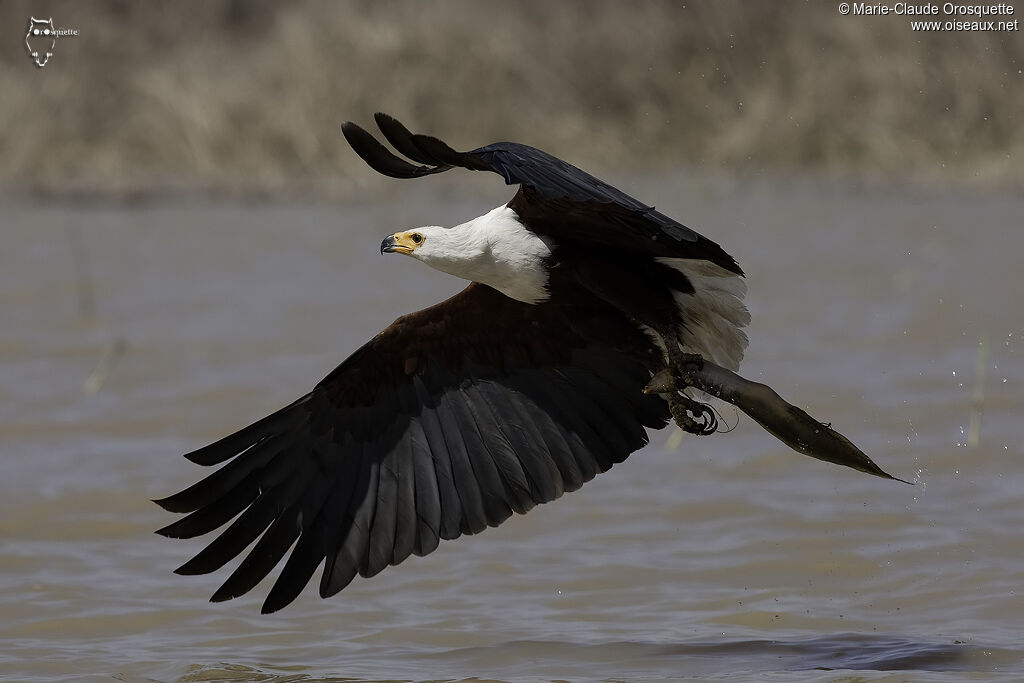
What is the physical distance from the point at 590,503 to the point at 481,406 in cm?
180

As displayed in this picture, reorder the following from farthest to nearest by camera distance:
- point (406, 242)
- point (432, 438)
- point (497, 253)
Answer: point (432, 438)
point (406, 242)
point (497, 253)

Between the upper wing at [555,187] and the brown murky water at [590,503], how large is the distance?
5.07 ft

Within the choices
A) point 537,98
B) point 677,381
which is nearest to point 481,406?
point 677,381

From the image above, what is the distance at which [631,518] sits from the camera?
729 centimetres

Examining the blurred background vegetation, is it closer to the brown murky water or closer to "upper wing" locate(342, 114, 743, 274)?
the brown murky water

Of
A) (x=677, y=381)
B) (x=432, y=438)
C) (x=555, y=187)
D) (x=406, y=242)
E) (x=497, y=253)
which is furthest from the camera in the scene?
(x=432, y=438)

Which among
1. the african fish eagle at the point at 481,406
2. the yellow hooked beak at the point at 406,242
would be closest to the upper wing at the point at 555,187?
the african fish eagle at the point at 481,406

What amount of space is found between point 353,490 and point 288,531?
0.28 meters

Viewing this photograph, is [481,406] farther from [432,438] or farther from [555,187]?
[555,187]

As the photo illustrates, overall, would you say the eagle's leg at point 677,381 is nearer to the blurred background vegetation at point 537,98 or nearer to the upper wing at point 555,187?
the upper wing at point 555,187

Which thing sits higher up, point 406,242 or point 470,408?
point 406,242

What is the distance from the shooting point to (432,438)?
5.81 meters

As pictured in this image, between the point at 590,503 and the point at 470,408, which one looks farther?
the point at 590,503

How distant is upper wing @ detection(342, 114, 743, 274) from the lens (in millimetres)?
4324
